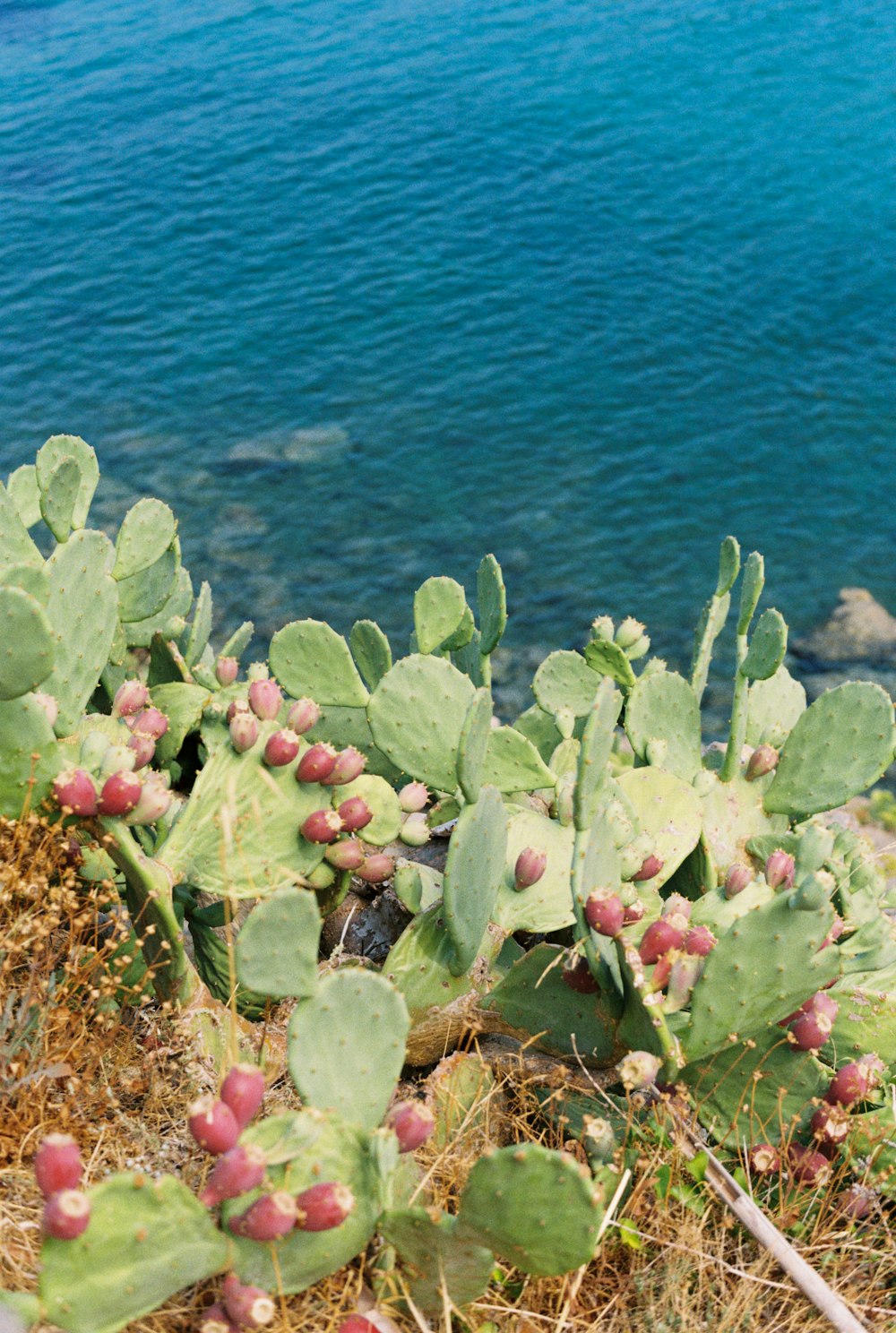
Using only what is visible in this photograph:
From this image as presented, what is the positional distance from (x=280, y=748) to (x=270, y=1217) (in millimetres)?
996

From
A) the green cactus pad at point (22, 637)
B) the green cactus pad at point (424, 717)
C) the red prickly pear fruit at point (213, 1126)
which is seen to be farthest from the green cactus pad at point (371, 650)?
the red prickly pear fruit at point (213, 1126)

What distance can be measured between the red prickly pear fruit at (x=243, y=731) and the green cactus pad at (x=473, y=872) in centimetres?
45

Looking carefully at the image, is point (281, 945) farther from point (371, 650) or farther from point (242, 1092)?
point (371, 650)

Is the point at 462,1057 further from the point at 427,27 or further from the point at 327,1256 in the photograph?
the point at 427,27

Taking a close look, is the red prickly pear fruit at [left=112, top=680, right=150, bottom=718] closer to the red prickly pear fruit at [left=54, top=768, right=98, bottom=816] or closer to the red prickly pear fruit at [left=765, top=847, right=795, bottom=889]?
the red prickly pear fruit at [left=54, top=768, right=98, bottom=816]

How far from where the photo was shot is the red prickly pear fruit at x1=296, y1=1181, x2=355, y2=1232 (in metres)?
1.48

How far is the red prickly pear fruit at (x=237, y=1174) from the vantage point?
1466 millimetres


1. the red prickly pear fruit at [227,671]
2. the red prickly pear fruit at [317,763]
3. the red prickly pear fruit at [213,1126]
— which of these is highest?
the red prickly pear fruit at [213,1126]

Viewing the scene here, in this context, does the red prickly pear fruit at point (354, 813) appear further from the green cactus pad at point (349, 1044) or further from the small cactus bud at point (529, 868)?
the green cactus pad at point (349, 1044)

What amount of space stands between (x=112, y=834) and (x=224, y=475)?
9148 mm

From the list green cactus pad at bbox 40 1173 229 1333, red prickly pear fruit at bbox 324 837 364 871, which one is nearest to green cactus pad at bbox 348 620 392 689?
red prickly pear fruit at bbox 324 837 364 871

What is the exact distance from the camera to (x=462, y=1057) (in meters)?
2.10

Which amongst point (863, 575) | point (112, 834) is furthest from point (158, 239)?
point (112, 834)

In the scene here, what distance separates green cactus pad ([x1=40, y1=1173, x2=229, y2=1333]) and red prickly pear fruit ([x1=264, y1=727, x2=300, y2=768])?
983mm
